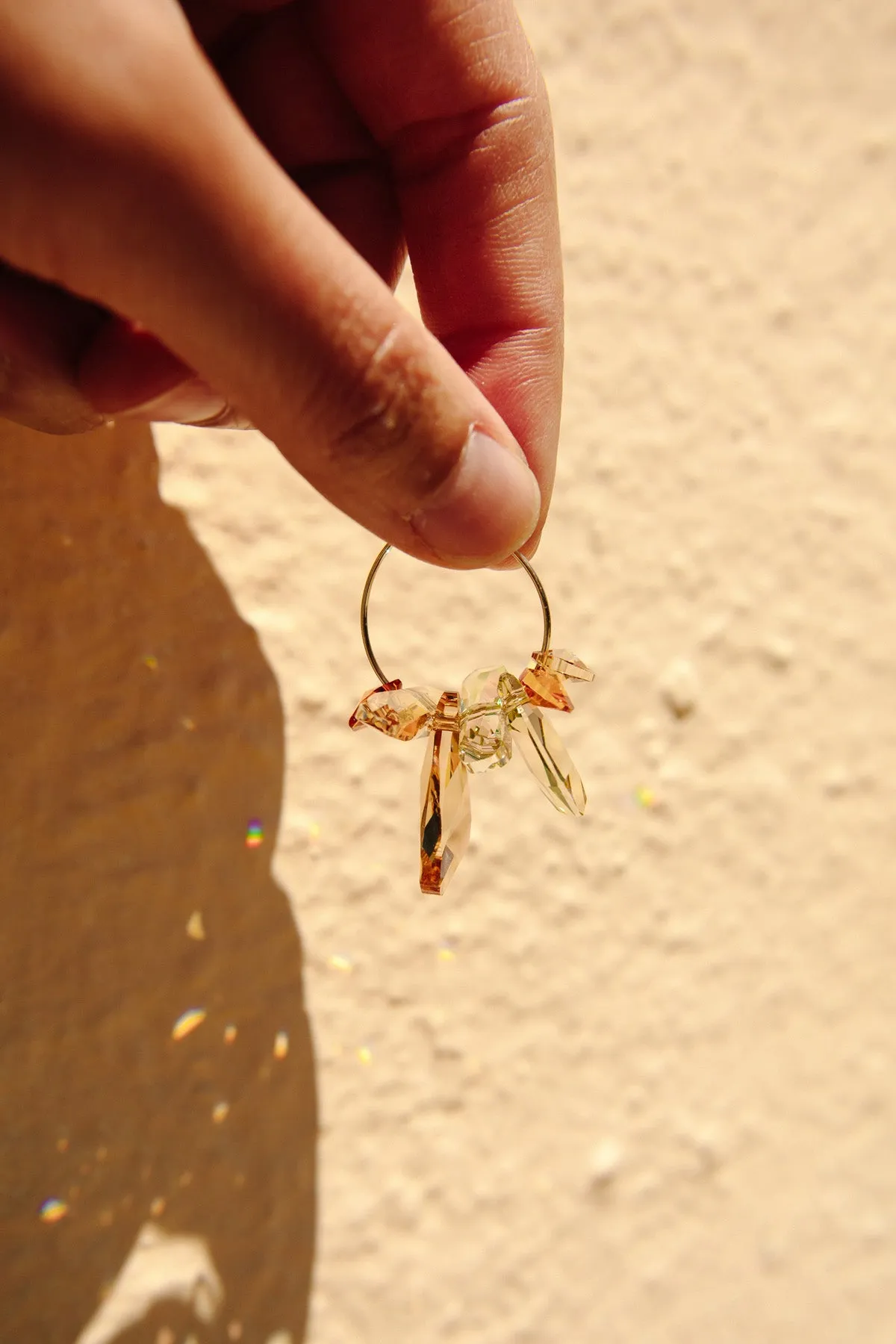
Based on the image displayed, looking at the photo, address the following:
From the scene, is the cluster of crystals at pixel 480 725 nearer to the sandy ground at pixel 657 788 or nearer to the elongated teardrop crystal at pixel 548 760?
the elongated teardrop crystal at pixel 548 760

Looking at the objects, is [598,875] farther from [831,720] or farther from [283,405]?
[283,405]

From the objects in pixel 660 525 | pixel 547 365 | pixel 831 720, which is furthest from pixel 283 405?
pixel 831 720

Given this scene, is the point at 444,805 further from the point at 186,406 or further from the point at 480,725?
the point at 186,406

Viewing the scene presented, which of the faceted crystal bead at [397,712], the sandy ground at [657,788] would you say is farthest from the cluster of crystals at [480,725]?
the sandy ground at [657,788]

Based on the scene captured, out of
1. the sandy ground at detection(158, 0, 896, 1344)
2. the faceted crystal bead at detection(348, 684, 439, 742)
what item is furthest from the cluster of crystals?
the sandy ground at detection(158, 0, 896, 1344)

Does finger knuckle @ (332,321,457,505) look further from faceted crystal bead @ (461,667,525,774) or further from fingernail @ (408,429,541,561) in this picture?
faceted crystal bead @ (461,667,525,774)

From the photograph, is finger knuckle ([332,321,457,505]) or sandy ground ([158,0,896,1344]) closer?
finger knuckle ([332,321,457,505])

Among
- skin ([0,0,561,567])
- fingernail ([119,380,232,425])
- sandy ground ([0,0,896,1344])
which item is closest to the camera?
skin ([0,0,561,567])
